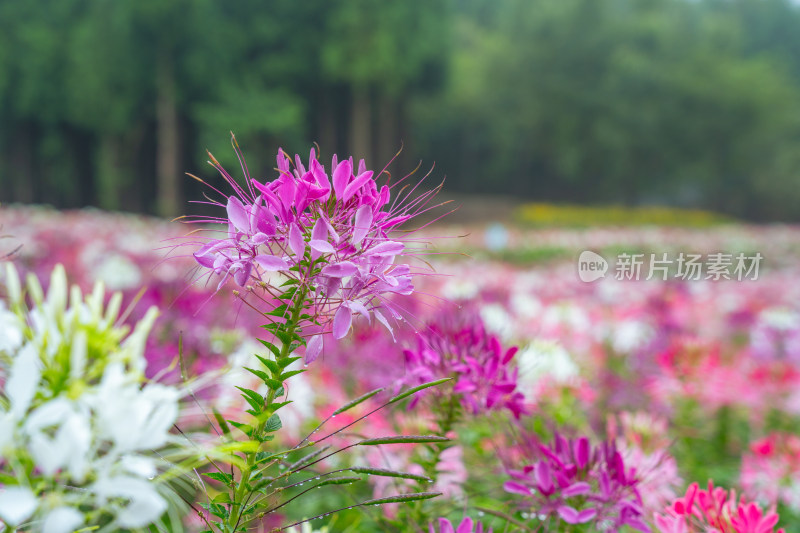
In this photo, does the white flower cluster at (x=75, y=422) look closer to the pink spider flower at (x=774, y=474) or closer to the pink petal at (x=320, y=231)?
the pink petal at (x=320, y=231)

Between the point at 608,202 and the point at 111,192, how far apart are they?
22.3 meters

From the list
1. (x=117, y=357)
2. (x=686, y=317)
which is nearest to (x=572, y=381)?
(x=117, y=357)

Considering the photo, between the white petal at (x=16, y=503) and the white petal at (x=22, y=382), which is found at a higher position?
the white petal at (x=22, y=382)

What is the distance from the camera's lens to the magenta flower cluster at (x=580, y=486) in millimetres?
667

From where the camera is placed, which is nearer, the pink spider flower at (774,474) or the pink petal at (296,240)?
the pink petal at (296,240)

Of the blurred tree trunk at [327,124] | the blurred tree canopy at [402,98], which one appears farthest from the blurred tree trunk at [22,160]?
the blurred tree trunk at [327,124]

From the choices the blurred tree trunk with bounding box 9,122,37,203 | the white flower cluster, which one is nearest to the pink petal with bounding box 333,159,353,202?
the white flower cluster

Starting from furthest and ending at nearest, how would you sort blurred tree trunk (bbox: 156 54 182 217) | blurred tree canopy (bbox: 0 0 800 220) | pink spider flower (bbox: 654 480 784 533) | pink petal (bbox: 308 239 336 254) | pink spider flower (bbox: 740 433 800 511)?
blurred tree canopy (bbox: 0 0 800 220)
blurred tree trunk (bbox: 156 54 182 217)
pink spider flower (bbox: 740 433 800 511)
pink spider flower (bbox: 654 480 784 533)
pink petal (bbox: 308 239 336 254)

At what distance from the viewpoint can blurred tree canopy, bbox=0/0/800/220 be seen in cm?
1548

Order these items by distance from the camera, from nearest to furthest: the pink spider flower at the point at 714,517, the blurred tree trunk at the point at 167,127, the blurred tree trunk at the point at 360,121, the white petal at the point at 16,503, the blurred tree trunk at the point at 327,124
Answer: the white petal at the point at 16,503 → the pink spider flower at the point at 714,517 → the blurred tree trunk at the point at 167,127 → the blurred tree trunk at the point at 360,121 → the blurred tree trunk at the point at 327,124

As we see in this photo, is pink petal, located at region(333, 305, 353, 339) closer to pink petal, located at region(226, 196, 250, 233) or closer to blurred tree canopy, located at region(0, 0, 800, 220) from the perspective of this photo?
pink petal, located at region(226, 196, 250, 233)

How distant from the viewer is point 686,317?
3.48m

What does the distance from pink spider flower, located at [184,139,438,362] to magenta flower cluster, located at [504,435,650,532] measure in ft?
0.87

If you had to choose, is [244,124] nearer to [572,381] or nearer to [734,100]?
[572,381]
